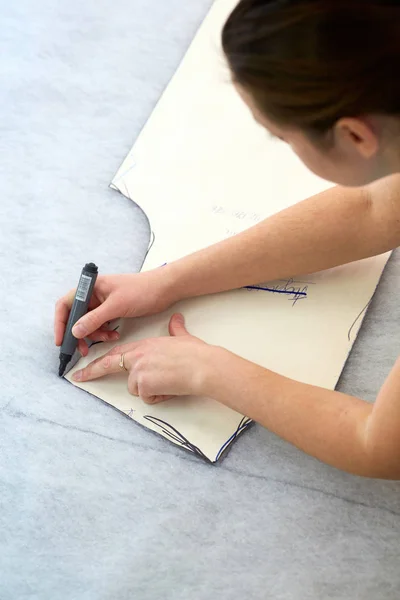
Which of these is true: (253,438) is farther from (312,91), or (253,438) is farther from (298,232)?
(312,91)

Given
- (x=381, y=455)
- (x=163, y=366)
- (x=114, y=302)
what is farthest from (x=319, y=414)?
(x=114, y=302)

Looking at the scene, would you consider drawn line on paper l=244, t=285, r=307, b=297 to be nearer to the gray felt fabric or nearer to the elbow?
the gray felt fabric

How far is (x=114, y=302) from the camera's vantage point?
0.79 metres

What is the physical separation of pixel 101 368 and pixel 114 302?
0.27 feet

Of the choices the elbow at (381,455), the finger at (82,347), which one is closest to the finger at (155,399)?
the finger at (82,347)

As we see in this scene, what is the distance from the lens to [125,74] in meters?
1.07

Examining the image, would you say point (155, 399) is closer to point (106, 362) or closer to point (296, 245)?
point (106, 362)

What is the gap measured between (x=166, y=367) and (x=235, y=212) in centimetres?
27

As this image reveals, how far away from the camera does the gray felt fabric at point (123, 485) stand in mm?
673

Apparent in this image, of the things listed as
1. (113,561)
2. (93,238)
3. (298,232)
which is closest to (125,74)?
(93,238)

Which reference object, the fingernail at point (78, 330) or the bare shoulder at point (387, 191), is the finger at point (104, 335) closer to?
the fingernail at point (78, 330)

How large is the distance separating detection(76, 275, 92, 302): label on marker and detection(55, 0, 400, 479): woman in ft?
0.08

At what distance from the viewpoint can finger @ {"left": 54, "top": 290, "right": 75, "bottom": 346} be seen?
80 cm

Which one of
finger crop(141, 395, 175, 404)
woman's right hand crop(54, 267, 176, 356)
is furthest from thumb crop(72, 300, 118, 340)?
finger crop(141, 395, 175, 404)
